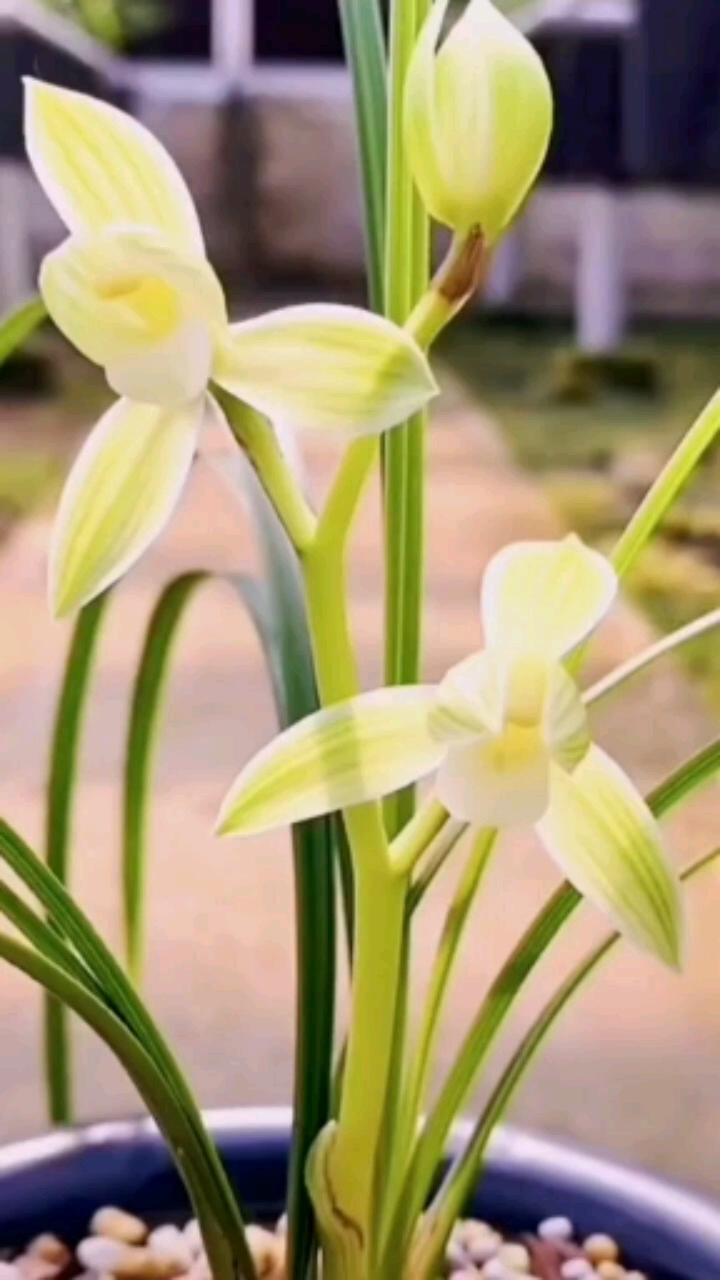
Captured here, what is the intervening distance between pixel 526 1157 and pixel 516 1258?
3 centimetres

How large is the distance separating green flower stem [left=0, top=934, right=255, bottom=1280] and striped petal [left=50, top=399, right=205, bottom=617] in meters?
0.09

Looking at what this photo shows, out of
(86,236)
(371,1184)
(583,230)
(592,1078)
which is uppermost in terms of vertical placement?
(86,236)

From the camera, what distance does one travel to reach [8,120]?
2.52 ft

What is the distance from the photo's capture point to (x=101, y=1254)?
0.54 meters

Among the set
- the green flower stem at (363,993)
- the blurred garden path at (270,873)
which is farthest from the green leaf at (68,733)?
the blurred garden path at (270,873)

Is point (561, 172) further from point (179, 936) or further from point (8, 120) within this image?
point (179, 936)

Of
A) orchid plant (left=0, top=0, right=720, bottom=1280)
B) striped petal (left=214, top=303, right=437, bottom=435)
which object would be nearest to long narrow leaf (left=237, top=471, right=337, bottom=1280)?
orchid plant (left=0, top=0, right=720, bottom=1280)

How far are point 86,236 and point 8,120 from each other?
443 millimetres

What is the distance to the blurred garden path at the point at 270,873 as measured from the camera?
0.83 meters

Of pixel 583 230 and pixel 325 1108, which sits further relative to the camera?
pixel 583 230

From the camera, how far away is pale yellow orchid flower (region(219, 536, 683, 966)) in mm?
375

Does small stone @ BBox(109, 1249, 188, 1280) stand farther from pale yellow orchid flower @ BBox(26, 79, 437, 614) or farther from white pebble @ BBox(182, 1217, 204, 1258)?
pale yellow orchid flower @ BBox(26, 79, 437, 614)

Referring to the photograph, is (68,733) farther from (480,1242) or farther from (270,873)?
(270,873)

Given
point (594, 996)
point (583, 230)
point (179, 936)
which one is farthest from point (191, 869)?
point (583, 230)
